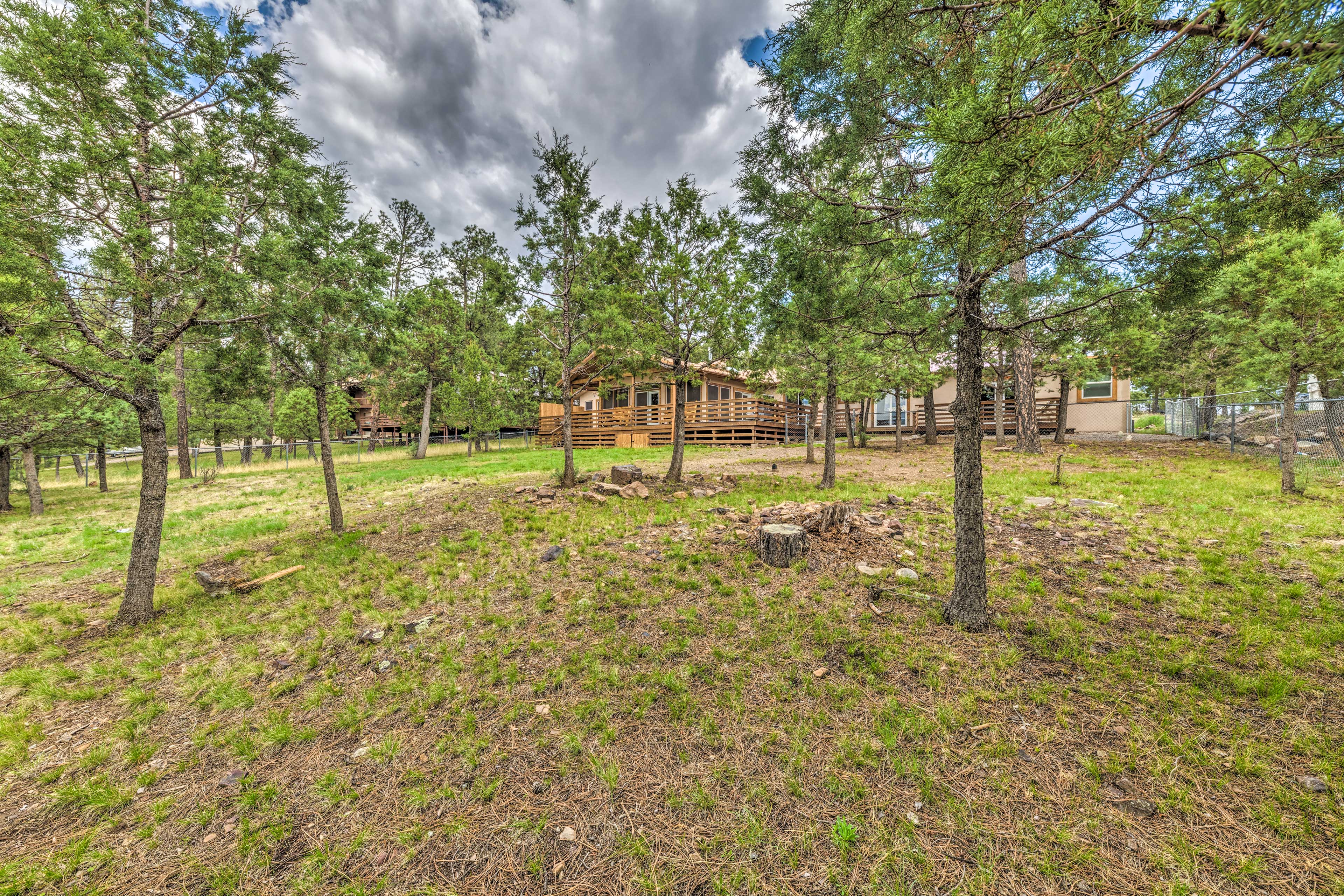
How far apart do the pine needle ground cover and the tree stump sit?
0.59 ft

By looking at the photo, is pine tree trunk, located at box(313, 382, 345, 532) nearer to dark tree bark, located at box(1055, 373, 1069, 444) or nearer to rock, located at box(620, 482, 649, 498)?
rock, located at box(620, 482, 649, 498)

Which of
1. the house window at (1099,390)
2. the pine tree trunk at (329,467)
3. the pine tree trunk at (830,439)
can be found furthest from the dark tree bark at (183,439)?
the house window at (1099,390)

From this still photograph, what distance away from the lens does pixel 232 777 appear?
2523 mm

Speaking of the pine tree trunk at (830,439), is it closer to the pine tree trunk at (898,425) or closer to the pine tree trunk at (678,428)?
the pine tree trunk at (678,428)

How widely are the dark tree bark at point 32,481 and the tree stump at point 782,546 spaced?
55.2ft

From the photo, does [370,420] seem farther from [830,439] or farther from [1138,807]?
[1138,807]

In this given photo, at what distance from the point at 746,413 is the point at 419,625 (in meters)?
17.6

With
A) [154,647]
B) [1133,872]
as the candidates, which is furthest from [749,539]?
[154,647]

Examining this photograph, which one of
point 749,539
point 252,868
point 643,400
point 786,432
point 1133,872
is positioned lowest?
point 252,868

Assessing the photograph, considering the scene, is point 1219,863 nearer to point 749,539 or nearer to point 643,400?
point 749,539

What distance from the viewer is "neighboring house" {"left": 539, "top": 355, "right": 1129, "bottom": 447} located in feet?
65.9

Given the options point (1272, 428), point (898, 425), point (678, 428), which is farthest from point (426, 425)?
point (1272, 428)

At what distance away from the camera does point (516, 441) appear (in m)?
31.1

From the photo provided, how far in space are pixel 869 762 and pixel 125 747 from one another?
4.73 meters
